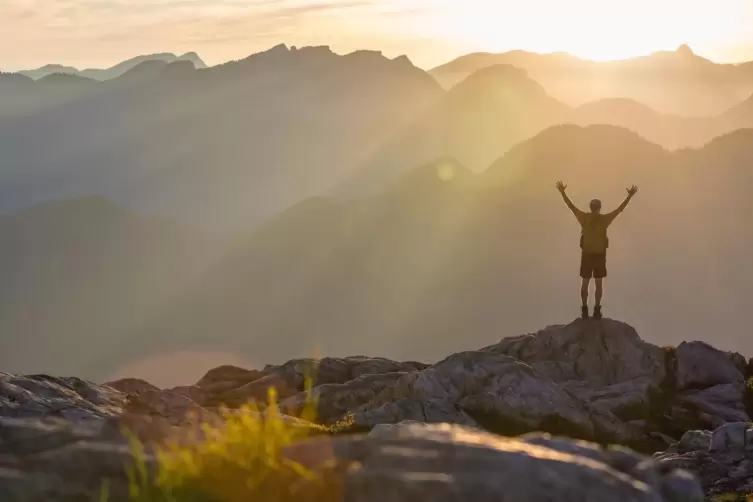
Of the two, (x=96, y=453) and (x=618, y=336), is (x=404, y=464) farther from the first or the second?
(x=618, y=336)

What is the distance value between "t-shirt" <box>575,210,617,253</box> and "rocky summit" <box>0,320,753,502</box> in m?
3.82

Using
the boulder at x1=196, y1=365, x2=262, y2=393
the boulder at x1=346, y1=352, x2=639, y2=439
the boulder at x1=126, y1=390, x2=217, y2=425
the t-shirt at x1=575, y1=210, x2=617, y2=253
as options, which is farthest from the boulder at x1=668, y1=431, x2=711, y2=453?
the boulder at x1=196, y1=365, x2=262, y2=393

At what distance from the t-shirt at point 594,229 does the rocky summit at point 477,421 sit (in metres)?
3.82

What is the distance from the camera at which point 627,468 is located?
6.03 metres

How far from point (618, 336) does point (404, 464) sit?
22.2 m

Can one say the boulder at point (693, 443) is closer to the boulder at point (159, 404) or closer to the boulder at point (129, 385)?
the boulder at point (159, 404)

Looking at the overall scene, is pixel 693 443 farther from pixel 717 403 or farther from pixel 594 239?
pixel 594 239

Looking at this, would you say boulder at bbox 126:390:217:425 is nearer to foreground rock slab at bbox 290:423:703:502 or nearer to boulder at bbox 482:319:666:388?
foreground rock slab at bbox 290:423:703:502

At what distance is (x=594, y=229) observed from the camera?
2322 cm

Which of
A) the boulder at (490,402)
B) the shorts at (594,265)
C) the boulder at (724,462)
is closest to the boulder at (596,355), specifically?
the shorts at (594,265)

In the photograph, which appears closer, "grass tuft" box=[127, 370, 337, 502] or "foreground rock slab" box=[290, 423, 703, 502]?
"grass tuft" box=[127, 370, 337, 502]

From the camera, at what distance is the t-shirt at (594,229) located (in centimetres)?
2300

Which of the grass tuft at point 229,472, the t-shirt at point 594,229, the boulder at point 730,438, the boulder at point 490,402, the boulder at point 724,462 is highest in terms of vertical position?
the t-shirt at point 594,229

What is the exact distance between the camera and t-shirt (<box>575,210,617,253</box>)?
23.0 meters
